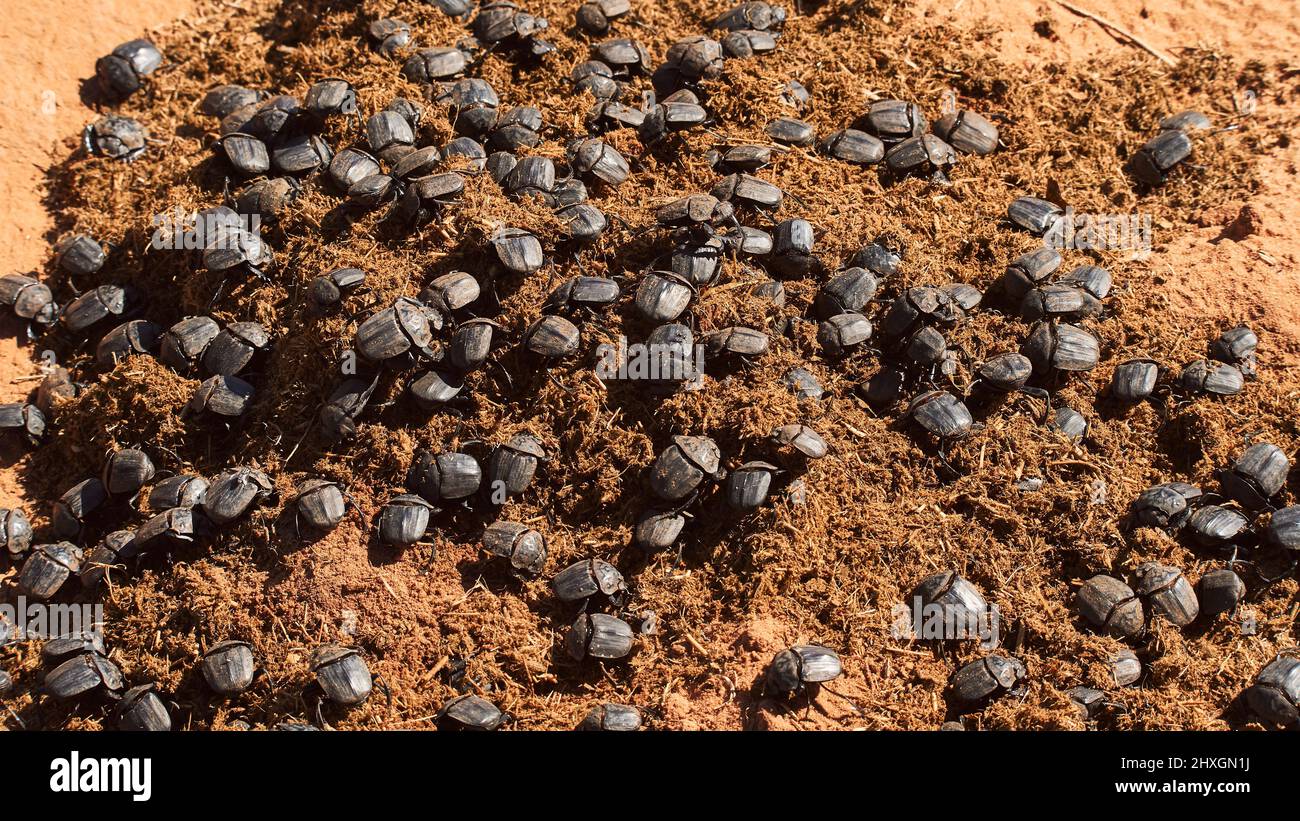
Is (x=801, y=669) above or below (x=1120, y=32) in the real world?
below

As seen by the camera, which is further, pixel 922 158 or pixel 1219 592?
pixel 922 158

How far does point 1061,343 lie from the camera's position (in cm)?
648

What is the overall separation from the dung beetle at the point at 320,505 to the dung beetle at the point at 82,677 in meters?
1.55

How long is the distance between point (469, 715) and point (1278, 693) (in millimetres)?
4895

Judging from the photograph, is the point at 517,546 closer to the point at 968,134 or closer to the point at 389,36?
the point at 389,36

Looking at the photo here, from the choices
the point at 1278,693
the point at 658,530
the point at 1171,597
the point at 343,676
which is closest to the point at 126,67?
the point at 343,676

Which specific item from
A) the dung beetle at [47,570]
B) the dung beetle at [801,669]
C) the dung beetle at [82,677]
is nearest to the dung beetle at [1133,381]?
the dung beetle at [801,669]

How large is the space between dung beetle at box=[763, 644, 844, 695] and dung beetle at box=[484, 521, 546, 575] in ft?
5.36

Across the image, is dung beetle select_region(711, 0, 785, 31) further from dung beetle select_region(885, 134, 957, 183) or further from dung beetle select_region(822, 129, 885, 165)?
dung beetle select_region(885, 134, 957, 183)

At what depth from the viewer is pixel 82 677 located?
5.93 meters

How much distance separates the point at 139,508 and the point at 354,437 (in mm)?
1678

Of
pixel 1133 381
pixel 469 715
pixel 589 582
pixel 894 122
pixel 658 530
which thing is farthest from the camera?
pixel 894 122

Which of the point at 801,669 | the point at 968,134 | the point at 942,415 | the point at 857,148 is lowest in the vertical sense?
the point at 801,669

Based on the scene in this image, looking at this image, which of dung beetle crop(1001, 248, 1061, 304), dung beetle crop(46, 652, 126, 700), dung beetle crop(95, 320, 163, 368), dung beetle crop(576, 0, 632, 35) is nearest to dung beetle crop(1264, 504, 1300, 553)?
dung beetle crop(1001, 248, 1061, 304)
